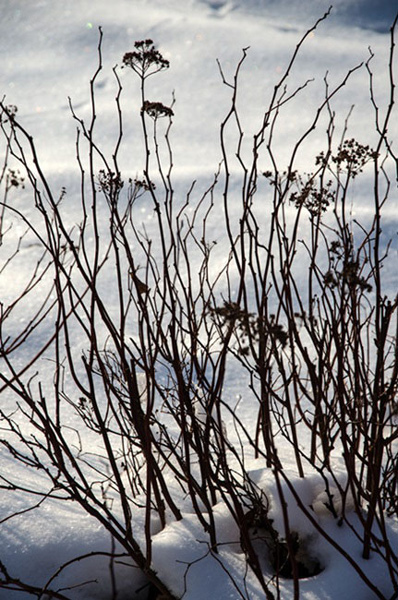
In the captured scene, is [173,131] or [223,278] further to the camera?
[173,131]

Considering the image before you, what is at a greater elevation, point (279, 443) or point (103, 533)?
point (103, 533)

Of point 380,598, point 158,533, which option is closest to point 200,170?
point 158,533

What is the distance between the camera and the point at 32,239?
4.38 meters

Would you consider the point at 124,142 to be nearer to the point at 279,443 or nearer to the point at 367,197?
the point at 367,197

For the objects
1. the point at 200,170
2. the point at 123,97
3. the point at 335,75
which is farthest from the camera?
the point at 123,97

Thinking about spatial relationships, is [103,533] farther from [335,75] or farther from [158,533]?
[335,75]

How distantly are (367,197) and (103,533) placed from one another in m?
3.55

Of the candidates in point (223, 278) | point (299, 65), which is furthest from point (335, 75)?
point (223, 278)

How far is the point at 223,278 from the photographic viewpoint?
144 inches

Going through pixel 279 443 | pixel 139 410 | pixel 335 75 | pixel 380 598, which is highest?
pixel 335 75

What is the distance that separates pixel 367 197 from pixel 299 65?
2890 mm

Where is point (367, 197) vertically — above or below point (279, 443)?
above

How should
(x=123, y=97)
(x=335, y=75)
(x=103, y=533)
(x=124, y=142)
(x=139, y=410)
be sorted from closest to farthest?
(x=139, y=410), (x=103, y=533), (x=124, y=142), (x=335, y=75), (x=123, y=97)

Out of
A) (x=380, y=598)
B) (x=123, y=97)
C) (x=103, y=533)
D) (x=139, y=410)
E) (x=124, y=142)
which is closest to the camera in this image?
(x=380, y=598)
